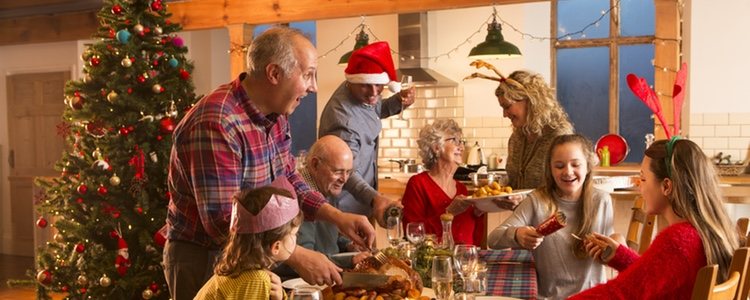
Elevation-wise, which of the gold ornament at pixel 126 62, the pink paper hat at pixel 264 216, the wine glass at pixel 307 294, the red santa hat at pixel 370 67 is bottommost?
the wine glass at pixel 307 294

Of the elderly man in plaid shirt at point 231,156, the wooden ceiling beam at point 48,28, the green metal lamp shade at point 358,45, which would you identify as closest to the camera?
the elderly man in plaid shirt at point 231,156

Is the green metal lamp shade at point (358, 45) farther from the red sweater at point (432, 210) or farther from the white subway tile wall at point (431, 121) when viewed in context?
the red sweater at point (432, 210)

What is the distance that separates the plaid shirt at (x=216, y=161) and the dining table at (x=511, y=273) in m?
0.85

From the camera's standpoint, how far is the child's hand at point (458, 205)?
3975 millimetres

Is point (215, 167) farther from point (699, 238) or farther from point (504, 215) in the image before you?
point (504, 215)

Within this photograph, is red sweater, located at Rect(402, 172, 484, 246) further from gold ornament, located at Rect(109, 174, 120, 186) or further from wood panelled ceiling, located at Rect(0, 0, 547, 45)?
wood panelled ceiling, located at Rect(0, 0, 547, 45)

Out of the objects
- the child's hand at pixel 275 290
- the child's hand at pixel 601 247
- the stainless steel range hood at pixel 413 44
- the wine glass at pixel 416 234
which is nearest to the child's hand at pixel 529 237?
the child's hand at pixel 601 247

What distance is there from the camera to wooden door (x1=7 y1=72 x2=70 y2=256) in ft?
32.4

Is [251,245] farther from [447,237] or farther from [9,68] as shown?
[9,68]

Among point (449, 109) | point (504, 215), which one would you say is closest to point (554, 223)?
point (504, 215)

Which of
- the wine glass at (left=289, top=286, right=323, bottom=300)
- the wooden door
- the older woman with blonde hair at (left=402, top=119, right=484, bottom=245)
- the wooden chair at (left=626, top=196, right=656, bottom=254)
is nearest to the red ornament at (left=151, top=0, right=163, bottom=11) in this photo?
the older woman with blonde hair at (left=402, top=119, right=484, bottom=245)

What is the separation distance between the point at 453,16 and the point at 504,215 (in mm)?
4968

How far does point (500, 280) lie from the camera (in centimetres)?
304

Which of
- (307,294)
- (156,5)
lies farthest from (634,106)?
(307,294)
